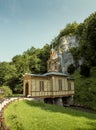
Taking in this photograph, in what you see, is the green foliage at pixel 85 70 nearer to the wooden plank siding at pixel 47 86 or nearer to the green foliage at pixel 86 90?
the green foliage at pixel 86 90

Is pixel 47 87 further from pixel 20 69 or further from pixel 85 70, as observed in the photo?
pixel 20 69

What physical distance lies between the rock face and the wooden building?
729 inches

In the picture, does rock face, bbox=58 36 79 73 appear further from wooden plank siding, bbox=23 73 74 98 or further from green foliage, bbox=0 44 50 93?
wooden plank siding, bbox=23 73 74 98

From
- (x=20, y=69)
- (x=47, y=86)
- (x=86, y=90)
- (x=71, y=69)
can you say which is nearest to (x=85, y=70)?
(x=86, y=90)

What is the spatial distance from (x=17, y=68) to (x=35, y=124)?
4205 cm

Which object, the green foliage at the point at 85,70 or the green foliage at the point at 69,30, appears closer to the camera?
the green foliage at the point at 85,70

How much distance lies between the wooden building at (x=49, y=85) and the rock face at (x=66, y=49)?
60.8 feet

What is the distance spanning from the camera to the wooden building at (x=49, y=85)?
30703mm

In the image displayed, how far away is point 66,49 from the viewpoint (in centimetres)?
6094

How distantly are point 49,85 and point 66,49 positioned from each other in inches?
1160

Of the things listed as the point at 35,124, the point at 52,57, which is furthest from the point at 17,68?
the point at 35,124

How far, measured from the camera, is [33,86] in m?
30.6

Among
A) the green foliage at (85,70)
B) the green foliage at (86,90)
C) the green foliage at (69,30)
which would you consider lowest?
the green foliage at (86,90)

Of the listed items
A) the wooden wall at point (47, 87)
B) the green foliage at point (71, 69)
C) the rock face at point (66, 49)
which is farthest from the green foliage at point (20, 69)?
the wooden wall at point (47, 87)
